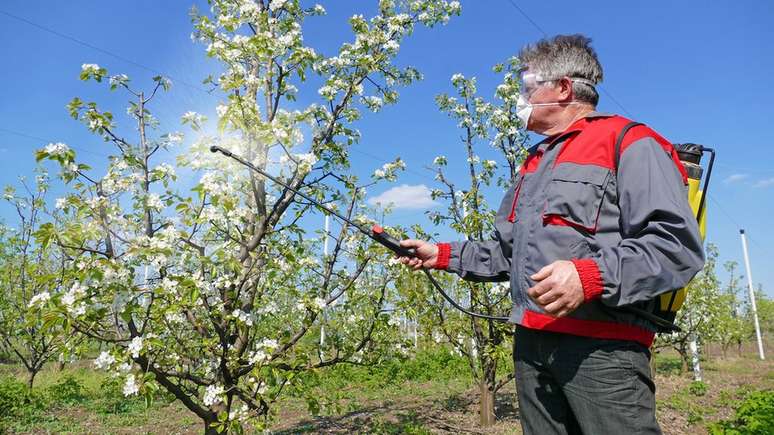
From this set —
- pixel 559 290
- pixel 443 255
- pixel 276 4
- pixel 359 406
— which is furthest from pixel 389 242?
pixel 359 406

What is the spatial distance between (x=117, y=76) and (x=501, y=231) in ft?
12.3

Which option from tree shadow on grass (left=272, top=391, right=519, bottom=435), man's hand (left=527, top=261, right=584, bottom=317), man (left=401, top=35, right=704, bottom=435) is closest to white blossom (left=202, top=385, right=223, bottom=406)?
man (left=401, top=35, right=704, bottom=435)

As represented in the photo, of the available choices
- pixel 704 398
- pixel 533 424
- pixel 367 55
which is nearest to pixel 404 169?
pixel 367 55

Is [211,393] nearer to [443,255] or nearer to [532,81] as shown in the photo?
[443,255]

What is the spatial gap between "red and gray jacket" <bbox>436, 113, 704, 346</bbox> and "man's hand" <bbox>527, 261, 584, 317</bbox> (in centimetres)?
2

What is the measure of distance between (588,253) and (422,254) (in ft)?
2.99

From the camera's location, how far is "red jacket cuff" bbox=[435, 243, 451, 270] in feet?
7.25

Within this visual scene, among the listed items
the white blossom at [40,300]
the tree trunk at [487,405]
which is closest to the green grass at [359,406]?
the tree trunk at [487,405]

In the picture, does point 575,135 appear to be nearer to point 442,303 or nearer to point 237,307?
point 237,307

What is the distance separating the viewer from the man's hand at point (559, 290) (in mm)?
1346

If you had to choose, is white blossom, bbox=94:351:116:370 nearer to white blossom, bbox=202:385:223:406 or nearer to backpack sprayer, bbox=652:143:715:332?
white blossom, bbox=202:385:223:406

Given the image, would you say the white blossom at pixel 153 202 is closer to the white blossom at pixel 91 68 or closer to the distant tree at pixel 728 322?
the white blossom at pixel 91 68

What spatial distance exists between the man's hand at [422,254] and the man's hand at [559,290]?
885 millimetres

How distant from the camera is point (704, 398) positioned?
39.2 feet
